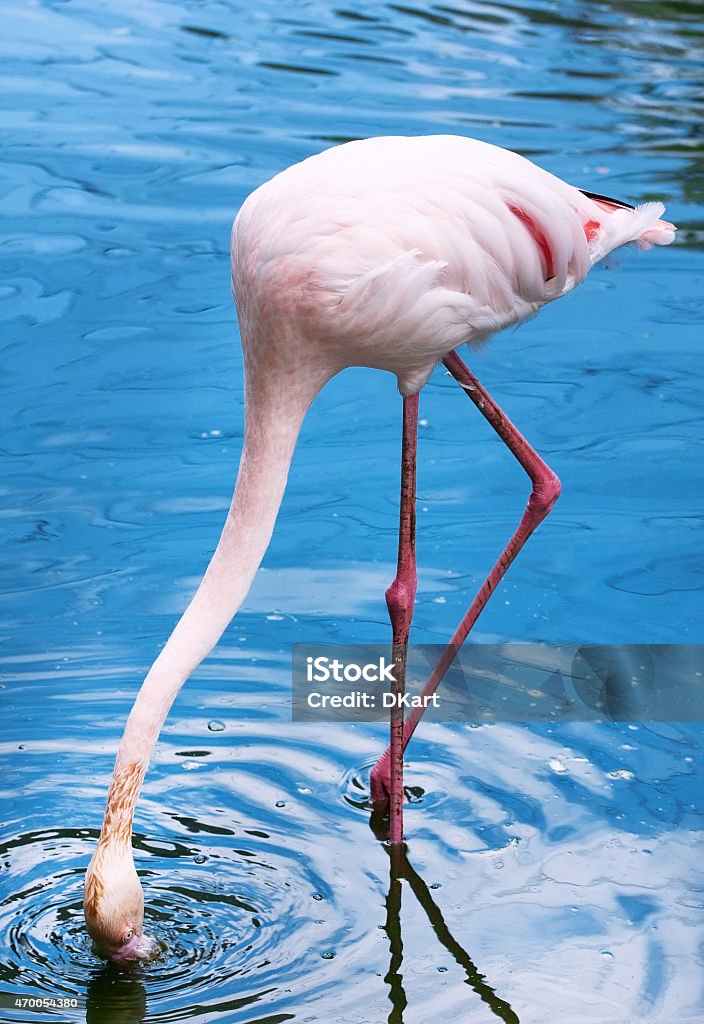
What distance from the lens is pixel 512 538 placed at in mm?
3490

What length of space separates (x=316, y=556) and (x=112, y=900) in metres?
1.87

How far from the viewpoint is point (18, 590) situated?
4152 millimetres

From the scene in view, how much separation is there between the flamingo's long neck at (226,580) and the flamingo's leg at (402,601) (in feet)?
0.88

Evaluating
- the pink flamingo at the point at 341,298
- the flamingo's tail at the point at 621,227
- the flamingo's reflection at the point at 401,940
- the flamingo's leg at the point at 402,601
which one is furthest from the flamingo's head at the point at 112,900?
the flamingo's tail at the point at 621,227

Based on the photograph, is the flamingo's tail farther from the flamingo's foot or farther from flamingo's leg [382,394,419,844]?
the flamingo's foot

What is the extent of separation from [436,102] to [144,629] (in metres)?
4.49

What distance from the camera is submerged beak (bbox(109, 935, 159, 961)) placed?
8.93 ft

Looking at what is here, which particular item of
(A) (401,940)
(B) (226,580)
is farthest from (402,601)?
(A) (401,940)

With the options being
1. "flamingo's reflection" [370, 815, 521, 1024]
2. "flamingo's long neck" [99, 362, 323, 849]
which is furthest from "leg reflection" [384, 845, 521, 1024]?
"flamingo's long neck" [99, 362, 323, 849]

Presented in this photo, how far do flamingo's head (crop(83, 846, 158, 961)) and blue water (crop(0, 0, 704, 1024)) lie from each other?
10 centimetres

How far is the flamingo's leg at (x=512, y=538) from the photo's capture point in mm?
3320

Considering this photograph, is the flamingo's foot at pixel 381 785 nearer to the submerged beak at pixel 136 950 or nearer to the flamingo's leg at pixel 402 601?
the flamingo's leg at pixel 402 601

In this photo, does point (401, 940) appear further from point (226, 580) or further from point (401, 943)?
point (226, 580)

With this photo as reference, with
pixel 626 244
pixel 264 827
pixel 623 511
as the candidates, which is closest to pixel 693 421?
pixel 623 511
